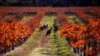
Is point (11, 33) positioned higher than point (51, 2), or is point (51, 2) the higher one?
point (51, 2)

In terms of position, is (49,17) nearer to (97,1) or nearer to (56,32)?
(56,32)

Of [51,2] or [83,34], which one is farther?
[51,2]

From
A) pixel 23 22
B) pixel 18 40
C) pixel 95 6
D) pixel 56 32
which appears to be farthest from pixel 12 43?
pixel 95 6

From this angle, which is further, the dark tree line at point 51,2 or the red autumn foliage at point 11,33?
the dark tree line at point 51,2

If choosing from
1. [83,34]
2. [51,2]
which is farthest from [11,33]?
[83,34]

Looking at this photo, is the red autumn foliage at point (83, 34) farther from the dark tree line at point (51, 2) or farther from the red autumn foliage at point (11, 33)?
the red autumn foliage at point (11, 33)

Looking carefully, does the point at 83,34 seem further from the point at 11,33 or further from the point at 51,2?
the point at 11,33

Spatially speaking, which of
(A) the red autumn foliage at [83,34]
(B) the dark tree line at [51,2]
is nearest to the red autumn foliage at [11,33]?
(B) the dark tree line at [51,2]

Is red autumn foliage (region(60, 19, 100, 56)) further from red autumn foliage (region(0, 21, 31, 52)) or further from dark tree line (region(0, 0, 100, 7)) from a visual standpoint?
red autumn foliage (region(0, 21, 31, 52))

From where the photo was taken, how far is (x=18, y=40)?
552 cm

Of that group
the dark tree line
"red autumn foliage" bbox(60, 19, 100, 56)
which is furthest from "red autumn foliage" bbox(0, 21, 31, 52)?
"red autumn foliage" bbox(60, 19, 100, 56)

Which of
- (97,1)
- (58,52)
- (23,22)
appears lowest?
(58,52)

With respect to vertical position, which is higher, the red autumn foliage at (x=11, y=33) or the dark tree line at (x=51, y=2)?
the dark tree line at (x=51, y=2)

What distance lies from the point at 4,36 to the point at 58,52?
1.11 metres
